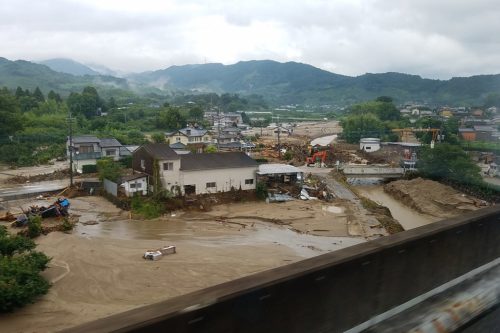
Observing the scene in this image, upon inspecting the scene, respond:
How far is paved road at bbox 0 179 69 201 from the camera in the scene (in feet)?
67.2

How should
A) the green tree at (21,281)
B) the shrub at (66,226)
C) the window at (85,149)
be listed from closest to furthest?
the green tree at (21,281), the shrub at (66,226), the window at (85,149)

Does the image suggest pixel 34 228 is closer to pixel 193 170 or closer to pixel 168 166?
pixel 168 166

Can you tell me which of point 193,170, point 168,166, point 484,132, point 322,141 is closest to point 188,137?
point 322,141

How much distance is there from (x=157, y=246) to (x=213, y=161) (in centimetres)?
777

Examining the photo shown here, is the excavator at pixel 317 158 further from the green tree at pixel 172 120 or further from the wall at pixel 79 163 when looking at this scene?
the green tree at pixel 172 120

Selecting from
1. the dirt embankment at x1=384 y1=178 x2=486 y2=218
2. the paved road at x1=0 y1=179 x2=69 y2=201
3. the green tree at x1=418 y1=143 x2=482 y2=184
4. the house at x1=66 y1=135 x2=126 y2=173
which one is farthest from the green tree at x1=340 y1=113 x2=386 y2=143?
the paved road at x1=0 y1=179 x2=69 y2=201

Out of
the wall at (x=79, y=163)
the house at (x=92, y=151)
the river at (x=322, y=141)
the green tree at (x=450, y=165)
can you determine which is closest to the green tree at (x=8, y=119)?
the house at (x=92, y=151)

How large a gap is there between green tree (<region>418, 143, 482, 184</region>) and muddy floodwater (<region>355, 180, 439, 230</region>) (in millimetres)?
3162

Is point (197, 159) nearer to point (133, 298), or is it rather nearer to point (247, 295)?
point (133, 298)

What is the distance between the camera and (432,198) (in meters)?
22.4

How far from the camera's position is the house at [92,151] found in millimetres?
28075

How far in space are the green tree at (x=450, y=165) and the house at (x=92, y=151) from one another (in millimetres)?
20750

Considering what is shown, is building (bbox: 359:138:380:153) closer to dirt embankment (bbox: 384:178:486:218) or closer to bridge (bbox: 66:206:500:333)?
dirt embankment (bbox: 384:178:486:218)

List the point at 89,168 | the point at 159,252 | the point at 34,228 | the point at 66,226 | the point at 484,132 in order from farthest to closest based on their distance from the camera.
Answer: the point at 484,132 < the point at 89,168 < the point at 66,226 < the point at 34,228 < the point at 159,252
